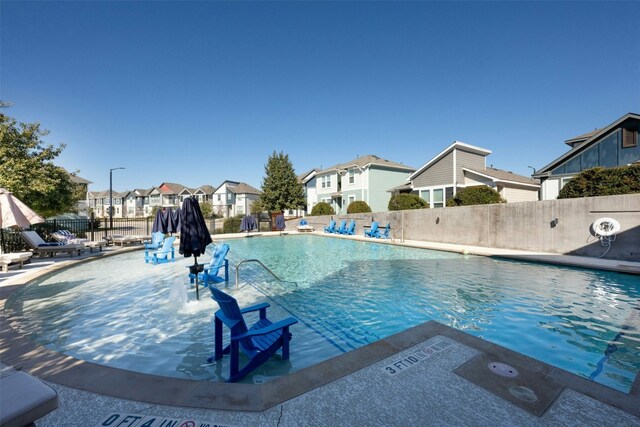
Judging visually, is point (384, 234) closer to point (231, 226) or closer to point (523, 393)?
point (231, 226)

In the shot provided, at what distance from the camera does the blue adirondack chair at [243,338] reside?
348 cm

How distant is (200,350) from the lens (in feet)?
14.8

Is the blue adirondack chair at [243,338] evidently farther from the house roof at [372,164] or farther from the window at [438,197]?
the house roof at [372,164]

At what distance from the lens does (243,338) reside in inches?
134

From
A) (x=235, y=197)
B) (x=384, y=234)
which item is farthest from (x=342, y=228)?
(x=235, y=197)

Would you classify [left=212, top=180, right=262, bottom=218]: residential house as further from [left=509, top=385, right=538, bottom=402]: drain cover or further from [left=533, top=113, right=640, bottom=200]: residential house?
[left=509, top=385, right=538, bottom=402]: drain cover

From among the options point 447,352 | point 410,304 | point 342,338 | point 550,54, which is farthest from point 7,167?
point 550,54

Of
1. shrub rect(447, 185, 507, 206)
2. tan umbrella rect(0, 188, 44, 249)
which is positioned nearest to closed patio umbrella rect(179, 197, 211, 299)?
tan umbrella rect(0, 188, 44, 249)

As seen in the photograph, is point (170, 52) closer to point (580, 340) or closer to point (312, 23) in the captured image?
point (312, 23)

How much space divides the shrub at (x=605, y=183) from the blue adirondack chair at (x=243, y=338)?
16.9 metres

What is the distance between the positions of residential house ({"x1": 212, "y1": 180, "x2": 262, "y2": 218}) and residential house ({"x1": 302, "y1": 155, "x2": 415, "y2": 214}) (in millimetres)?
22967

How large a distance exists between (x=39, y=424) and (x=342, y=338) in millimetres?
3816

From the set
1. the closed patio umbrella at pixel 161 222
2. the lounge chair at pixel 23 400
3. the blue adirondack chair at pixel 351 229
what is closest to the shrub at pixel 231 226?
the blue adirondack chair at pixel 351 229

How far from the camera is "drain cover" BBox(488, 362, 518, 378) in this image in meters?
3.05
